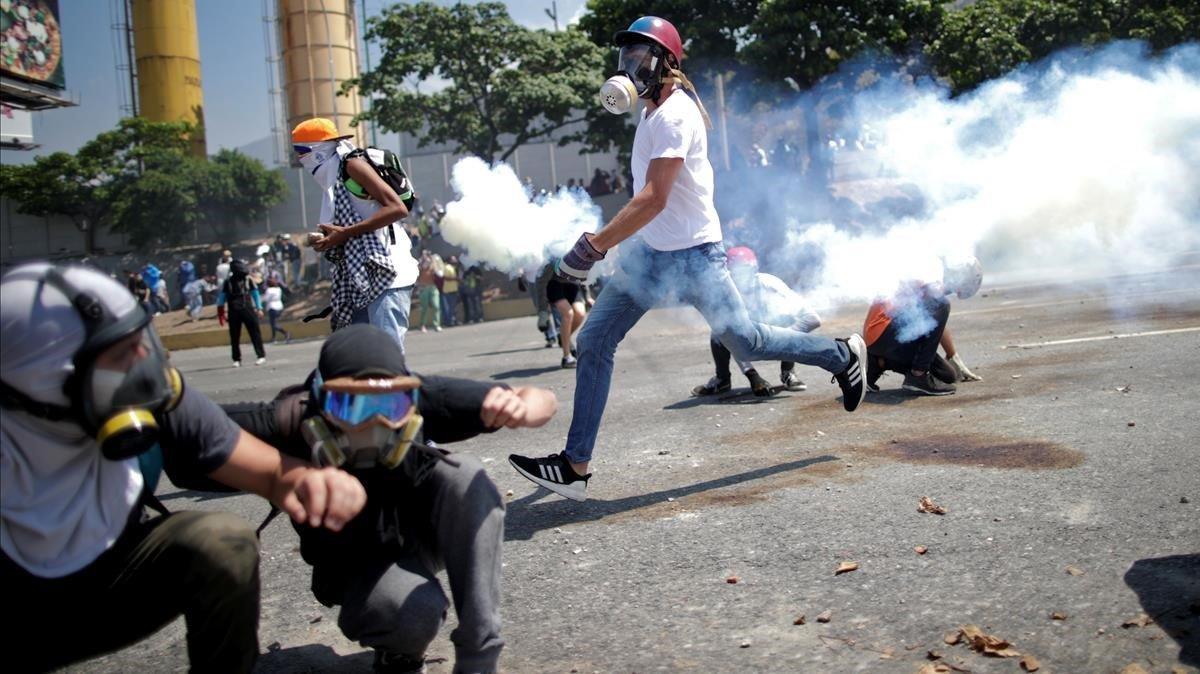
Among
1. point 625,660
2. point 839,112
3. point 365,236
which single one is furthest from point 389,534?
point 839,112

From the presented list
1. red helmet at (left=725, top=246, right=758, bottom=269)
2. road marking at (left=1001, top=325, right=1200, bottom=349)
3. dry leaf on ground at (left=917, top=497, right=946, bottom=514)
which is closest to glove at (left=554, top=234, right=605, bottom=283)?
dry leaf on ground at (left=917, top=497, right=946, bottom=514)

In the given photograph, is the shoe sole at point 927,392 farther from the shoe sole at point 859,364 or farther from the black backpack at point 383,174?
the black backpack at point 383,174

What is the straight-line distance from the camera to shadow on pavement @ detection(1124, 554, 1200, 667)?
2723 mm

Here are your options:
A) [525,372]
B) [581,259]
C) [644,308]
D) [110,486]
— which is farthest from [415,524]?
[525,372]

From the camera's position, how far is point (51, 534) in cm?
212

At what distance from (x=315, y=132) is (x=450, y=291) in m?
17.0

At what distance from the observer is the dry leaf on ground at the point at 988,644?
9.01ft

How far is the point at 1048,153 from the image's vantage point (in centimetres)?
994

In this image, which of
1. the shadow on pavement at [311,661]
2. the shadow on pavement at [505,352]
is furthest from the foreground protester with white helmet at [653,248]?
the shadow on pavement at [505,352]

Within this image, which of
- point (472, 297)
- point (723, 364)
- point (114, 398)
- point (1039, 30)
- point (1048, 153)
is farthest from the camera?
point (472, 297)

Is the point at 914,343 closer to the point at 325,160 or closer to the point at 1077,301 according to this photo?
the point at 325,160

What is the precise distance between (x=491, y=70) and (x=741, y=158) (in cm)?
1125

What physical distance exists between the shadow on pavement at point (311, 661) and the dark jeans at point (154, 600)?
27.3 inches

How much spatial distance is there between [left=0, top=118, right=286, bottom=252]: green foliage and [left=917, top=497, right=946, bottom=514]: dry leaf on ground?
4319 centimetres
